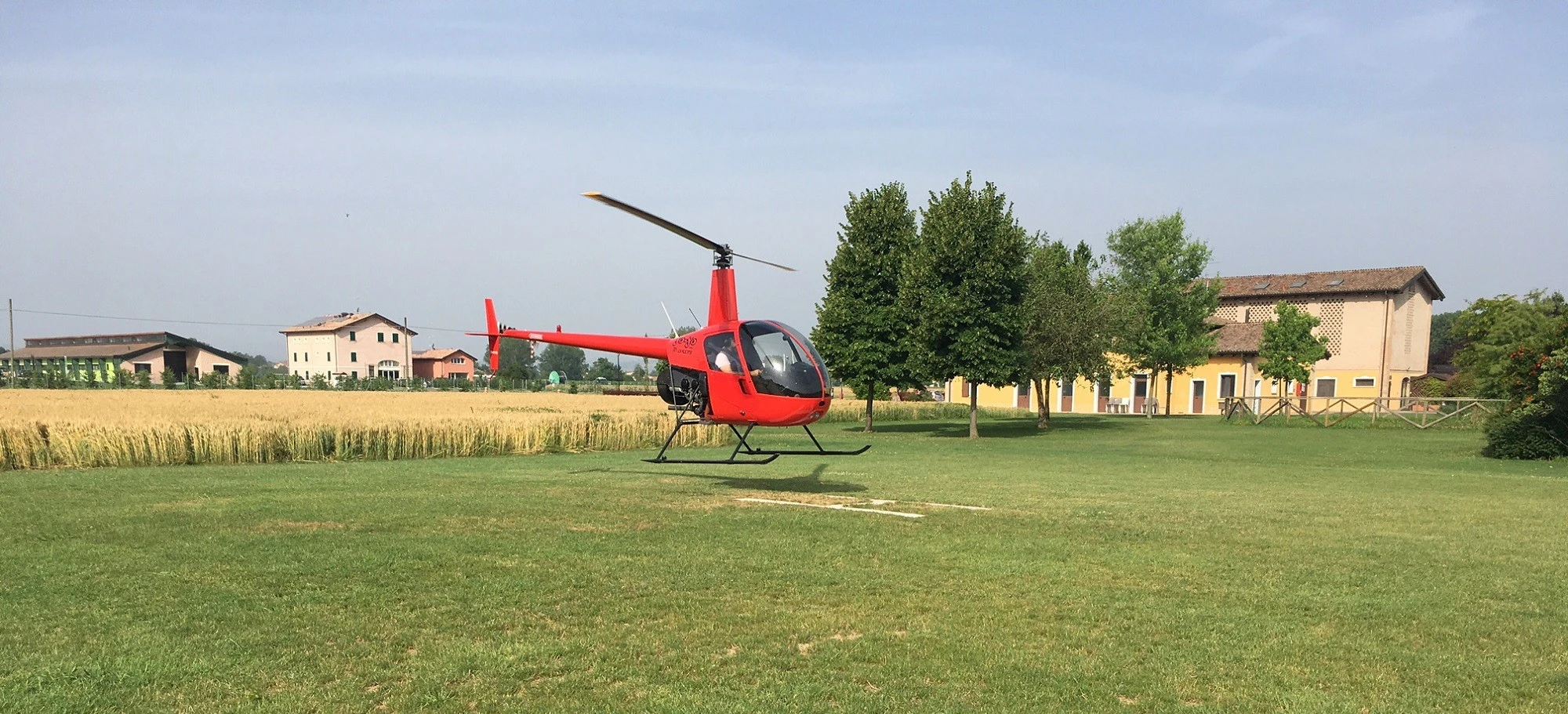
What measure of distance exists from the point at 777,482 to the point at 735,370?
490 cm

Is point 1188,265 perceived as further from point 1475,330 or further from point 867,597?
point 867,597

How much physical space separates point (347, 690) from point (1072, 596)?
237 inches

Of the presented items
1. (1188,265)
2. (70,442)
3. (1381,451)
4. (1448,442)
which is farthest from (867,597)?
(1188,265)

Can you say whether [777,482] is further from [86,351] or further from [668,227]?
[86,351]

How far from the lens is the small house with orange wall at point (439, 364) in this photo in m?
127

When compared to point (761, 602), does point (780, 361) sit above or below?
above

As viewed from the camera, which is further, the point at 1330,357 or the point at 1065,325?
the point at 1330,357

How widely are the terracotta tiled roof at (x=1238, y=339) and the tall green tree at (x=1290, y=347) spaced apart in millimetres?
6076

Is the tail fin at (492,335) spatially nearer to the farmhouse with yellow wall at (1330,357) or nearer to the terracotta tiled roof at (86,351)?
the farmhouse with yellow wall at (1330,357)

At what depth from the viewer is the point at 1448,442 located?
107ft

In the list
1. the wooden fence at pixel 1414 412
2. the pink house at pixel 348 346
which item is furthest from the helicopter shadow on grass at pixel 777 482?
the pink house at pixel 348 346

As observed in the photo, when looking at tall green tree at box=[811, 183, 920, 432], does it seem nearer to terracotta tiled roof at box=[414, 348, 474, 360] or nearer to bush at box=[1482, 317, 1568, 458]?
bush at box=[1482, 317, 1568, 458]

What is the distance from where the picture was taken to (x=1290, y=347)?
52625 millimetres

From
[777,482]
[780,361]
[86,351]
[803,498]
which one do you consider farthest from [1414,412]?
[86,351]
